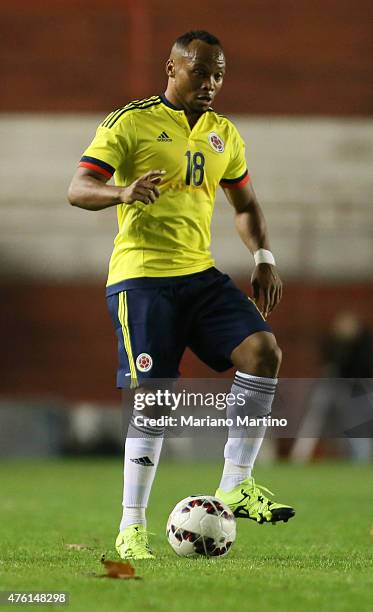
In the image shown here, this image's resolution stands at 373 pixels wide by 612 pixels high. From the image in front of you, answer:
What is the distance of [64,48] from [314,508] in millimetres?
10510

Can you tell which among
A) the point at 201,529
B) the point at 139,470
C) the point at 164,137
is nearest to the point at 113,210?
the point at 164,137

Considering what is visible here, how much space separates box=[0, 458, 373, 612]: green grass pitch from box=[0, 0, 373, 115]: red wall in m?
7.34

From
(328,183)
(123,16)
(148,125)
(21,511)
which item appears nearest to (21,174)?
(123,16)

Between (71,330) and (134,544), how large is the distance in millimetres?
11999

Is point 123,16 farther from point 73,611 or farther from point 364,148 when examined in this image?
point 73,611

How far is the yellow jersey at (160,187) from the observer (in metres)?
5.84

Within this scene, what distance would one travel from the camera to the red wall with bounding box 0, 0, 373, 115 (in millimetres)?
17812

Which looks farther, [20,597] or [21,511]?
[21,511]

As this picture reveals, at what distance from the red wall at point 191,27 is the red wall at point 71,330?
2595mm

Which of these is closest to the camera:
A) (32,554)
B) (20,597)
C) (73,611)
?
(73,611)

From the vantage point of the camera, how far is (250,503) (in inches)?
228

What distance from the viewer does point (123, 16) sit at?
17875mm

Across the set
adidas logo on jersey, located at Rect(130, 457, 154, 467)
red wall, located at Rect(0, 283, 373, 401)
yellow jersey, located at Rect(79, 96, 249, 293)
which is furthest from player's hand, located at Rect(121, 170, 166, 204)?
red wall, located at Rect(0, 283, 373, 401)

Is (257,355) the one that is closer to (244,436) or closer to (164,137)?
(244,436)
